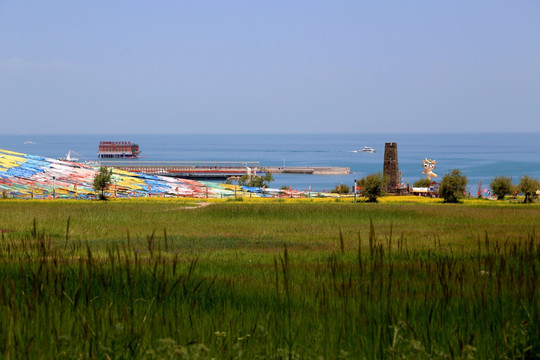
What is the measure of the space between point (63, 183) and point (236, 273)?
33.9 m

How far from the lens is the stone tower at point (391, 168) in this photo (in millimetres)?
47531

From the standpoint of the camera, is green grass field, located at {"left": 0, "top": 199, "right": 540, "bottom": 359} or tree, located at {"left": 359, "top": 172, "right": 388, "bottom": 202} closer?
green grass field, located at {"left": 0, "top": 199, "right": 540, "bottom": 359}

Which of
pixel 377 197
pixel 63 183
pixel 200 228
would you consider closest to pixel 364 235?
pixel 200 228

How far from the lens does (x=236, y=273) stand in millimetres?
8812

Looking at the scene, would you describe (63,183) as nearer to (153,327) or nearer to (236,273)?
(236,273)

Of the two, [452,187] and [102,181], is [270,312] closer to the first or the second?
[102,181]

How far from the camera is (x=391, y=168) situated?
4828cm

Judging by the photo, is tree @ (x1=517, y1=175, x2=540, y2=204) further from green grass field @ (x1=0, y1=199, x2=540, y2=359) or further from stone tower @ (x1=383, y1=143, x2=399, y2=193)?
green grass field @ (x1=0, y1=199, x2=540, y2=359)

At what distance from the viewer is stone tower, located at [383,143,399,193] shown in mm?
47531

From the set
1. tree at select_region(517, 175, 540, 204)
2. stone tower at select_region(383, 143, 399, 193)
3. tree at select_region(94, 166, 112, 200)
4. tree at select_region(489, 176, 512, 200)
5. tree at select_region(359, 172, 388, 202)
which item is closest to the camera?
tree at select_region(94, 166, 112, 200)

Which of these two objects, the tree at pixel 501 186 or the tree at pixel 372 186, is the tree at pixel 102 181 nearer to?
the tree at pixel 372 186

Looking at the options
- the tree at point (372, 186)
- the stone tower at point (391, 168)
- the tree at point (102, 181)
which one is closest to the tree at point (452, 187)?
the tree at point (372, 186)

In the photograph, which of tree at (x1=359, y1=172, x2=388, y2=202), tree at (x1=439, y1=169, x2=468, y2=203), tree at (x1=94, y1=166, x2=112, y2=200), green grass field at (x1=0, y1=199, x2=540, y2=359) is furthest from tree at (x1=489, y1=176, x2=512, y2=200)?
green grass field at (x1=0, y1=199, x2=540, y2=359)

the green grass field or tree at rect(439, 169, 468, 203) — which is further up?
tree at rect(439, 169, 468, 203)
